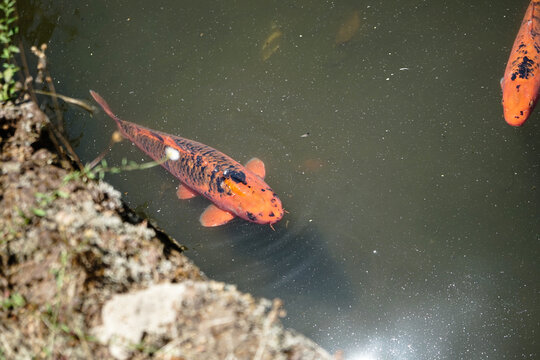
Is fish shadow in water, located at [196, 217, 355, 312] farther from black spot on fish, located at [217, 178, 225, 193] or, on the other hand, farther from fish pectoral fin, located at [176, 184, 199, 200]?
black spot on fish, located at [217, 178, 225, 193]

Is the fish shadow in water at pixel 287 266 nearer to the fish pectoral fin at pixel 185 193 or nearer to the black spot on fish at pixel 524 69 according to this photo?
the fish pectoral fin at pixel 185 193

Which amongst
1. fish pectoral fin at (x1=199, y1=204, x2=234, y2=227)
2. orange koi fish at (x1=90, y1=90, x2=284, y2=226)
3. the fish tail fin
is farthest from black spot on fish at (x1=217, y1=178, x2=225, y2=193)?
the fish tail fin

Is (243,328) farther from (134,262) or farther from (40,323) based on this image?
(40,323)

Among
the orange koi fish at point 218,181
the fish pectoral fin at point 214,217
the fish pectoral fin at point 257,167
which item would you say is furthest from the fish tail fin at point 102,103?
the fish pectoral fin at point 257,167

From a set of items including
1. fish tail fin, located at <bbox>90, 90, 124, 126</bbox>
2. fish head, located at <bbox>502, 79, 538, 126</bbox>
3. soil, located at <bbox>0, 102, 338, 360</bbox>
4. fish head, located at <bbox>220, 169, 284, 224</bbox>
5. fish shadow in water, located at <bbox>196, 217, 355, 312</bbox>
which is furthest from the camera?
fish tail fin, located at <bbox>90, 90, 124, 126</bbox>

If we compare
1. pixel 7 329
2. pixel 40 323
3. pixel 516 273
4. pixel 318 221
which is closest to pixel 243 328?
pixel 40 323

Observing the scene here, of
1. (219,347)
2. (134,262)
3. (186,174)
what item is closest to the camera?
(219,347)

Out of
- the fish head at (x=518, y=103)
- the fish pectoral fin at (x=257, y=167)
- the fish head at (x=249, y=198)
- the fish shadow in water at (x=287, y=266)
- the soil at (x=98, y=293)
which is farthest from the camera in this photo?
the fish pectoral fin at (x=257, y=167)
